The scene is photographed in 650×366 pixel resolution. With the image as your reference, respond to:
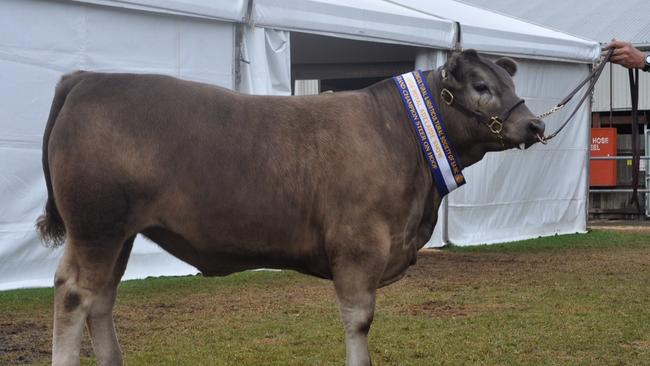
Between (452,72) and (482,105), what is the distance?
0.25 meters

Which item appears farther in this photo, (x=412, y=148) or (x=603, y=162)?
(x=603, y=162)

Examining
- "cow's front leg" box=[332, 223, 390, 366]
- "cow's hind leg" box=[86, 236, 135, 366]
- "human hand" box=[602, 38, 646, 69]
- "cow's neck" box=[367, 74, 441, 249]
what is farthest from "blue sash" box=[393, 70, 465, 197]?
"human hand" box=[602, 38, 646, 69]

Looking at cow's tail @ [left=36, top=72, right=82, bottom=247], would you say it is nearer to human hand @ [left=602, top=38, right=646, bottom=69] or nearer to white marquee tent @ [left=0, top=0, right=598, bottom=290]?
human hand @ [left=602, top=38, right=646, bottom=69]

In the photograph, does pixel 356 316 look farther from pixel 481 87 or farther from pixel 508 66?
pixel 508 66

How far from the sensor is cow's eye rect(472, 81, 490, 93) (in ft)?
17.7

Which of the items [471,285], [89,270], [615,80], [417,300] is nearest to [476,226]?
[471,285]

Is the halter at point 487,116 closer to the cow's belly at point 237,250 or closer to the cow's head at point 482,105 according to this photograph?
the cow's head at point 482,105

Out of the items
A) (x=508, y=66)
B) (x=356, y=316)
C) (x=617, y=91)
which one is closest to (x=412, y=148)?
(x=508, y=66)

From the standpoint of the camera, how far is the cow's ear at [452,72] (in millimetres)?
5375

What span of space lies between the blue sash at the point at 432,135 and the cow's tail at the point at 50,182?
1.82m

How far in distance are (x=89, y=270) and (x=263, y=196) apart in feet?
3.09

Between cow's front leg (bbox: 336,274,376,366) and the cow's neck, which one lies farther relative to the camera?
the cow's neck

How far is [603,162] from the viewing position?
25.1 metres

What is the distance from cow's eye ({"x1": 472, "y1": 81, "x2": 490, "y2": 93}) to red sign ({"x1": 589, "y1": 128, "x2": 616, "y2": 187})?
65.0 feet
